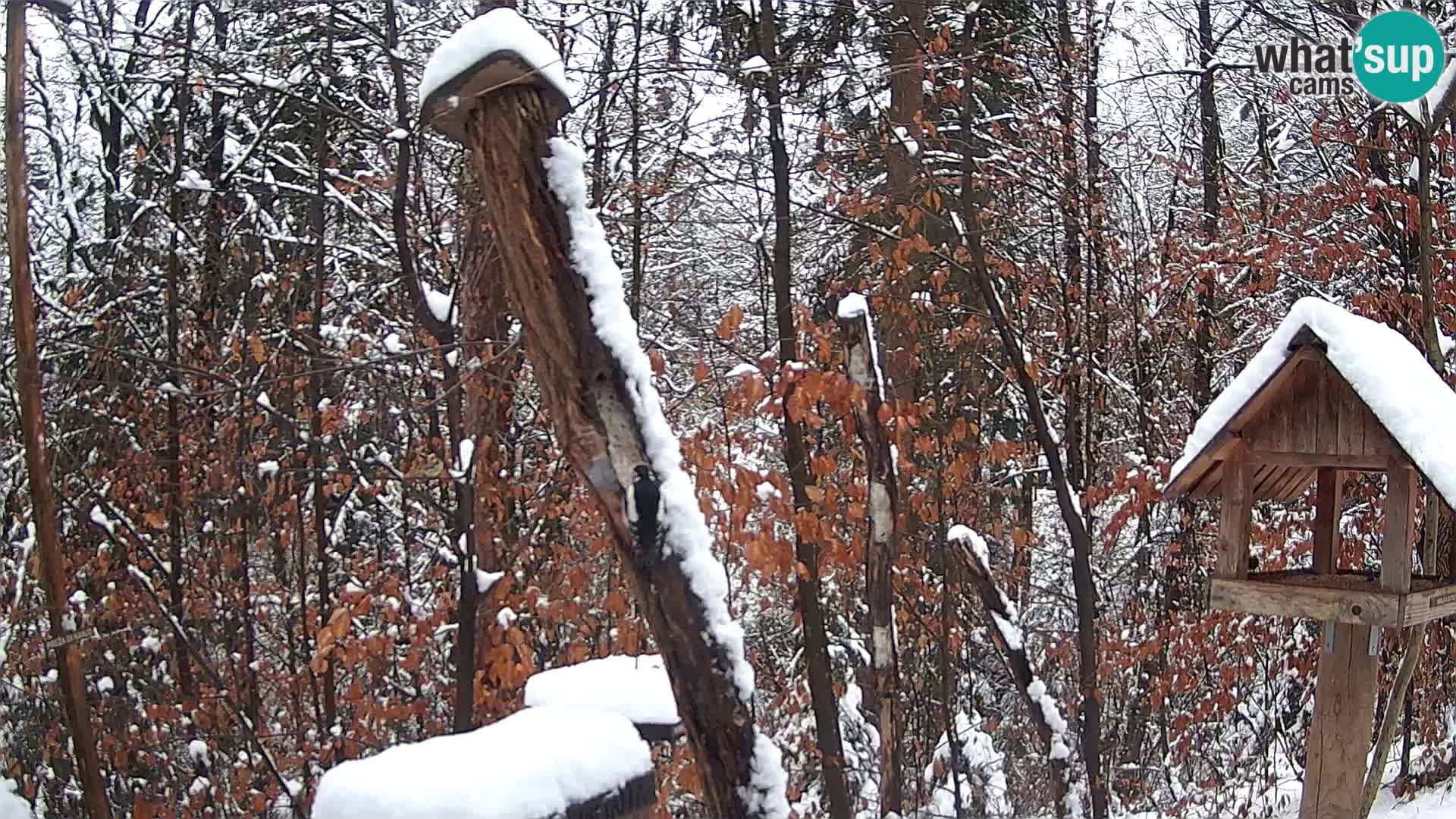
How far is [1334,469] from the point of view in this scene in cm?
323

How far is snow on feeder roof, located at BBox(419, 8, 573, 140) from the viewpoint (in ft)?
8.46

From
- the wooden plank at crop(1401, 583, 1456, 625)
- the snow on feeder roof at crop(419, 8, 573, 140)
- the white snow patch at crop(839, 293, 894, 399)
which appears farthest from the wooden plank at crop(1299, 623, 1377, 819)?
the snow on feeder roof at crop(419, 8, 573, 140)

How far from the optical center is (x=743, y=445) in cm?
591

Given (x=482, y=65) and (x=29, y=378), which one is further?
(x=29, y=378)

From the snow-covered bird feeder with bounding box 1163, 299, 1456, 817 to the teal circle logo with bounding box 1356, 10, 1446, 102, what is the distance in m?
3.10

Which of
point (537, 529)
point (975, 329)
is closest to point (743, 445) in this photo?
point (537, 529)

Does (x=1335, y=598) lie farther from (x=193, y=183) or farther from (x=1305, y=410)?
(x=193, y=183)

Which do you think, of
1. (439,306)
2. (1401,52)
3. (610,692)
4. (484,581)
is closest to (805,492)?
(484,581)

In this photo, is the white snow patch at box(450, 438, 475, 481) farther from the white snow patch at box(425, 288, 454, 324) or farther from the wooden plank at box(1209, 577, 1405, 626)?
the wooden plank at box(1209, 577, 1405, 626)

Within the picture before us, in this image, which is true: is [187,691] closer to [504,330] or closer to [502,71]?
[504,330]

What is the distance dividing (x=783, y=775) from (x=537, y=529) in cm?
326

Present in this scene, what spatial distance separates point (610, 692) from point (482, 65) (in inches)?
61.0

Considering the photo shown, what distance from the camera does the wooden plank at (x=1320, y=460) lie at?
2.90 m

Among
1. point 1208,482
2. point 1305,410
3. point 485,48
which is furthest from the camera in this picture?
point 1208,482
